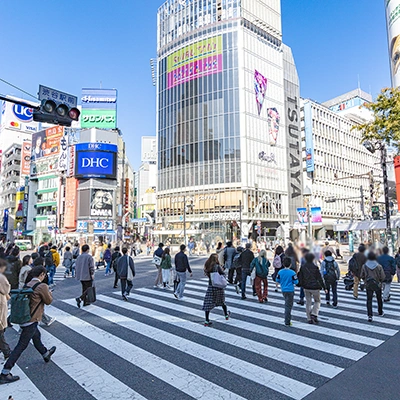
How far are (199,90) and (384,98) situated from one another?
1969 inches

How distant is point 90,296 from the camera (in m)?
9.16

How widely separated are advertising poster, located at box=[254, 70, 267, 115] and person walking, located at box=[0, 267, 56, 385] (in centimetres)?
5859

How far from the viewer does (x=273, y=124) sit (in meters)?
61.2

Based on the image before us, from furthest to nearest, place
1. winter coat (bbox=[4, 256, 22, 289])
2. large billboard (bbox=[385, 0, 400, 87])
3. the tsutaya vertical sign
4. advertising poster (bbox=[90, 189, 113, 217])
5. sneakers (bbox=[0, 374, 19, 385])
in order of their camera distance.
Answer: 1. the tsutaya vertical sign
2. advertising poster (bbox=[90, 189, 113, 217])
3. large billboard (bbox=[385, 0, 400, 87])
4. winter coat (bbox=[4, 256, 22, 289])
5. sneakers (bbox=[0, 374, 19, 385])

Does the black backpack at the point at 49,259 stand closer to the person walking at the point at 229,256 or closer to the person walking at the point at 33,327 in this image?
the person walking at the point at 229,256

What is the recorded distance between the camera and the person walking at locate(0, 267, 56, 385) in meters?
4.64

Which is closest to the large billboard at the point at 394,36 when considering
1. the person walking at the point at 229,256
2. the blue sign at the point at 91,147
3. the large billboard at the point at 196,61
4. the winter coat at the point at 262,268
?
the large billboard at the point at 196,61

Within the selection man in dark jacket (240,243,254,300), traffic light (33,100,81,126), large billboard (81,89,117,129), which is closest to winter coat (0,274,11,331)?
traffic light (33,100,81,126)

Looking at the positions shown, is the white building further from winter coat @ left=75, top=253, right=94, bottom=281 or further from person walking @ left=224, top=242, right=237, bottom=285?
winter coat @ left=75, top=253, right=94, bottom=281

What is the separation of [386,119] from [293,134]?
177 feet

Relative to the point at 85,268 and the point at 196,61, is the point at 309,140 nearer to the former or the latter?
the point at 196,61

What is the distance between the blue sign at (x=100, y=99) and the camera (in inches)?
2510

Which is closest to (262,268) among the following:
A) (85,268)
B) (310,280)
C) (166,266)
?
(310,280)

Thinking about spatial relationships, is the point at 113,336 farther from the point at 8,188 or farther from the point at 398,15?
the point at 8,188
